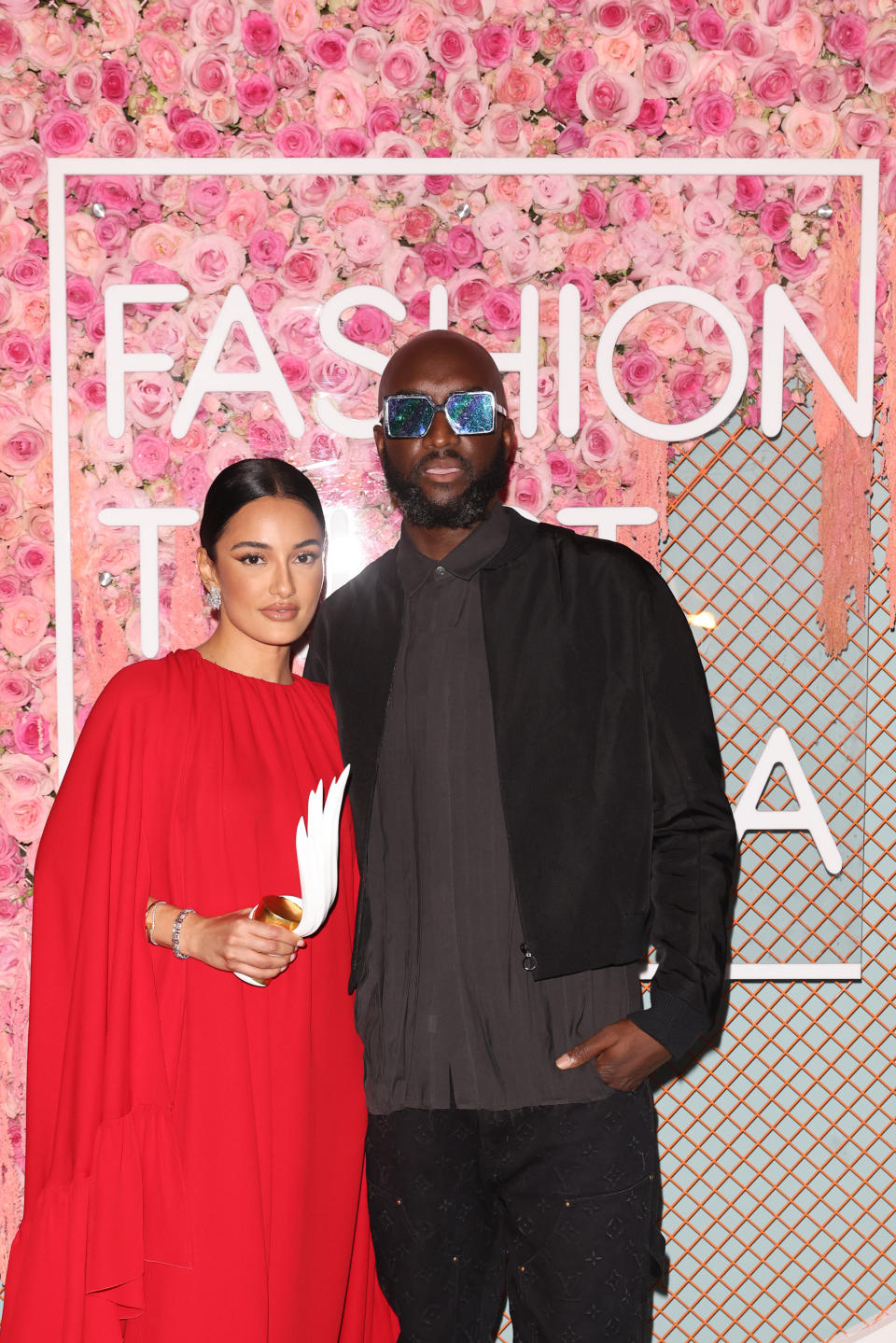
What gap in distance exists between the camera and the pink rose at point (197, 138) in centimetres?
256

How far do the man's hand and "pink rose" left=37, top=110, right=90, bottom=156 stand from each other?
220cm

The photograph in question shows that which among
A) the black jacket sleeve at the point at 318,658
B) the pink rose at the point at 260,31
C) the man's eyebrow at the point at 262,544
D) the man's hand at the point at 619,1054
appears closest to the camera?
the man's hand at the point at 619,1054

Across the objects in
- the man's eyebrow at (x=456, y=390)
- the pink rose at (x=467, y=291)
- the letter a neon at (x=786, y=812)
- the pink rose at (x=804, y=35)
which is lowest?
the letter a neon at (x=786, y=812)

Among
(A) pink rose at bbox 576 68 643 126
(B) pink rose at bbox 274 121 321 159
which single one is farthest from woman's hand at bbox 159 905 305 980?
(A) pink rose at bbox 576 68 643 126

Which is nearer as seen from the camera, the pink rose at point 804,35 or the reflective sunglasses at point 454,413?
the reflective sunglasses at point 454,413

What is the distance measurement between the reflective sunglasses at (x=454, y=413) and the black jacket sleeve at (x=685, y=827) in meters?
0.43

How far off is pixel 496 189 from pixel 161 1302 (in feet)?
7.56

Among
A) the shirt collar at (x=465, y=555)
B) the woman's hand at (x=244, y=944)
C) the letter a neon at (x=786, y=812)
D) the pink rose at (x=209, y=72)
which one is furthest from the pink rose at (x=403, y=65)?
the woman's hand at (x=244, y=944)

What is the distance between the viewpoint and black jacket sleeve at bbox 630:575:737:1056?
189 centimetres

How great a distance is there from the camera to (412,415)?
6.47 feet

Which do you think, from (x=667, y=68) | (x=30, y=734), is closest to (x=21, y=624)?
(x=30, y=734)

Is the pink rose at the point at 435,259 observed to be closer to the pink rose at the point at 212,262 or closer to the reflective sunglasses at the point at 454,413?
the pink rose at the point at 212,262

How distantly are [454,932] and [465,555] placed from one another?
0.64 m

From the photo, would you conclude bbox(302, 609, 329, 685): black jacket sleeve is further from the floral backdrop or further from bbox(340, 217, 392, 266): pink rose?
bbox(340, 217, 392, 266): pink rose
